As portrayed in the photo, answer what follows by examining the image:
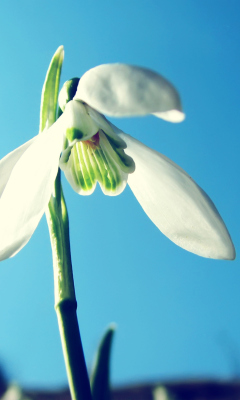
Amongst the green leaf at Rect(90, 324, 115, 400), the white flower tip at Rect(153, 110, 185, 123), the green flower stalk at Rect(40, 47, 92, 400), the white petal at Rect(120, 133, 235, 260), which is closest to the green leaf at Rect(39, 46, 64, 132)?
the green flower stalk at Rect(40, 47, 92, 400)

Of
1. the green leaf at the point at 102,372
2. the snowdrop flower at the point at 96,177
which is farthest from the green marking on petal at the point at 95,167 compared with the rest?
the green leaf at the point at 102,372

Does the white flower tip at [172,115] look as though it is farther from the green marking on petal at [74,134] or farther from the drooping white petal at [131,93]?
the green marking on petal at [74,134]

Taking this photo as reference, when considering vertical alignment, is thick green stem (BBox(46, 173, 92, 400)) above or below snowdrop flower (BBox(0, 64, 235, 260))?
below

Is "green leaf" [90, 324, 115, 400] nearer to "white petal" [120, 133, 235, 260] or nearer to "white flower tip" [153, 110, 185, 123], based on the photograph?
"white petal" [120, 133, 235, 260]

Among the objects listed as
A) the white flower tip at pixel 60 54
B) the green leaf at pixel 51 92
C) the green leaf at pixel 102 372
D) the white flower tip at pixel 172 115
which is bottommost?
the green leaf at pixel 102 372

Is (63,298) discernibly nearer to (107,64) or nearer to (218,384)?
(107,64)

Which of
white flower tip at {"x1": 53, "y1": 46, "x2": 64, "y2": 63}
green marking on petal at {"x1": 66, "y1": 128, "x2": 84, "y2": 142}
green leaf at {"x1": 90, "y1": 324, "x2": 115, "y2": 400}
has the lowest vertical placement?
green leaf at {"x1": 90, "y1": 324, "x2": 115, "y2": 400}

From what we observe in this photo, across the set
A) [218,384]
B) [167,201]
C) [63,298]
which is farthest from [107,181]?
[218,384]
